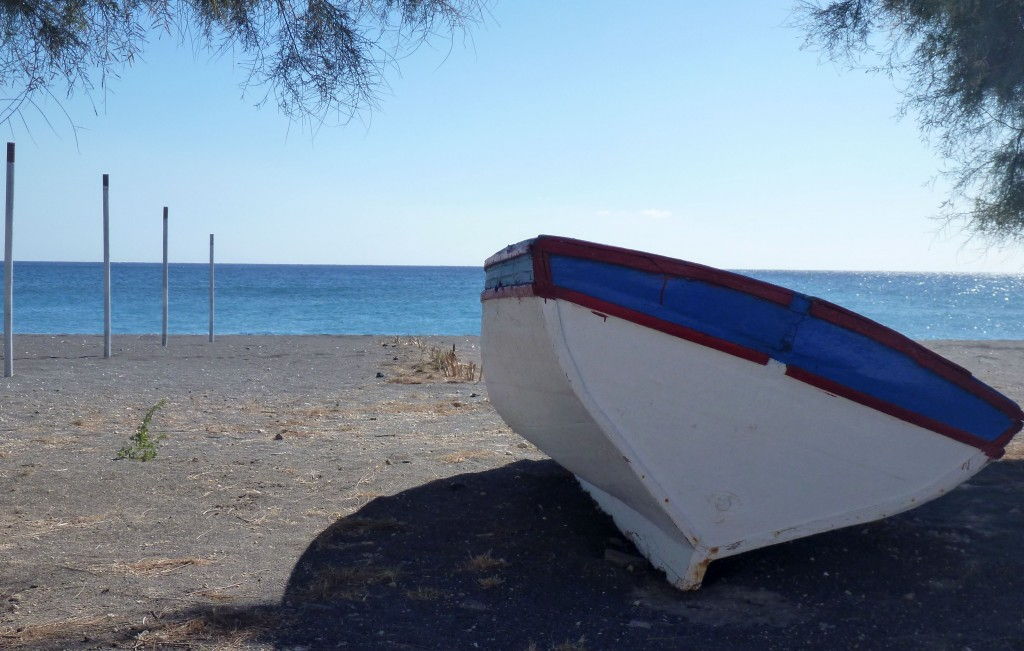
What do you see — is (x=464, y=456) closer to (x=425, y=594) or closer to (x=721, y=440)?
(x=425, y=594)

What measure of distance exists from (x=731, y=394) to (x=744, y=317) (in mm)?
402

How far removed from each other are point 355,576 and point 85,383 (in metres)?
10.3

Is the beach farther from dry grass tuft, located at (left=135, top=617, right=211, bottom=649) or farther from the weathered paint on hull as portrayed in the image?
the weathered paint on hull

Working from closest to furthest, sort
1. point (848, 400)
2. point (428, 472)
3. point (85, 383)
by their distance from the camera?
point (848, 400) < point (428, 472) < point (85, 383)

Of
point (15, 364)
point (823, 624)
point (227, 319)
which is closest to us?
point (823, 624)

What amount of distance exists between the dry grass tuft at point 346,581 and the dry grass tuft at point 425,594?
7.5 inches

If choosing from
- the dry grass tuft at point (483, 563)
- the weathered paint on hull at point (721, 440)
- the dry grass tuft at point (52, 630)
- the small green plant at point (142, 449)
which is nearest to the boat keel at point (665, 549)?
the weathered paint on hull at point (721, 440)

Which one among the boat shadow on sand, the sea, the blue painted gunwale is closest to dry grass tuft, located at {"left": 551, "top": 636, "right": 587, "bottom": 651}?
the boat shadow on sand

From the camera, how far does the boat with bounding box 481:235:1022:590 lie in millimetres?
4957

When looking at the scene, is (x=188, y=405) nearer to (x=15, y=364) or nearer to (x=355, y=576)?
(x=15, y=364)

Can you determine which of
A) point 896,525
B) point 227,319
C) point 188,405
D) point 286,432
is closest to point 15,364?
point 188,405

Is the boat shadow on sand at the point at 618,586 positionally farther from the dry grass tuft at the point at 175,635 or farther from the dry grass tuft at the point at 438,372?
the dry grass tuft at the point at 438,372

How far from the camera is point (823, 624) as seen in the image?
4680mm

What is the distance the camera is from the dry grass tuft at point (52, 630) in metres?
4.30
